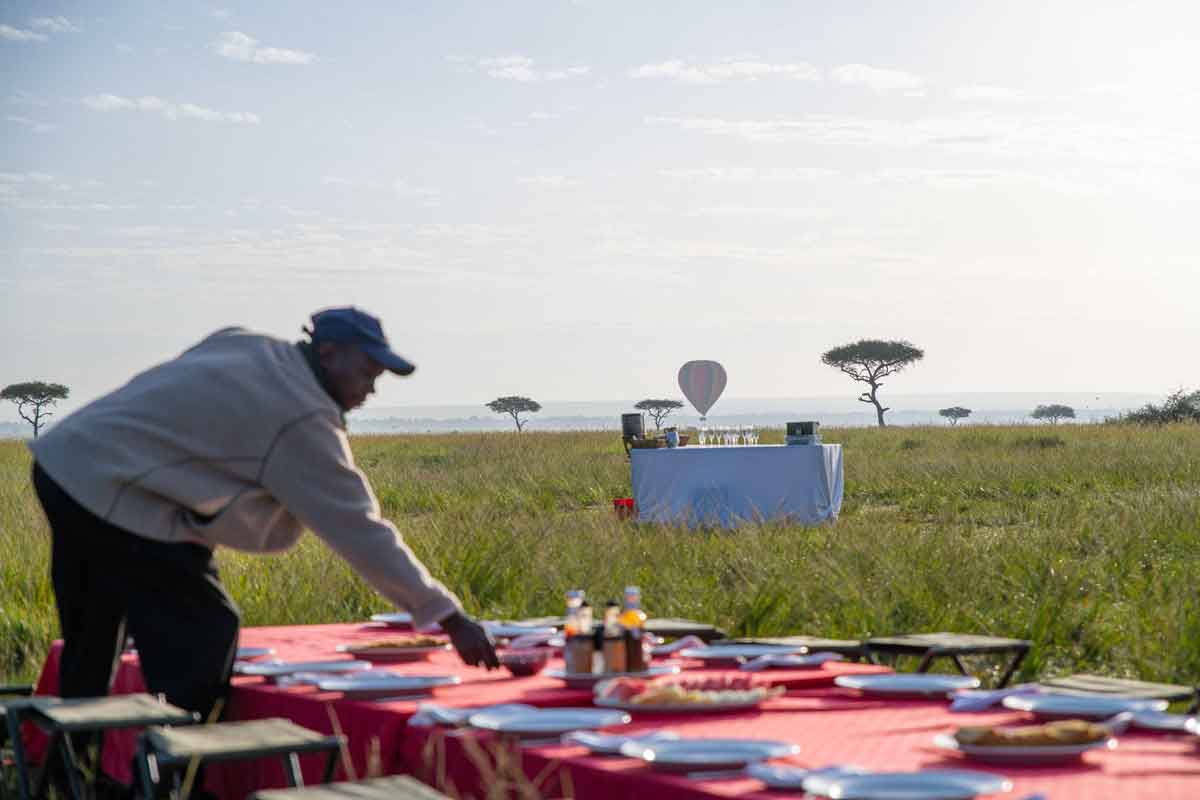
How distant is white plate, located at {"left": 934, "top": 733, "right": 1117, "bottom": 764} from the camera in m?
2.23

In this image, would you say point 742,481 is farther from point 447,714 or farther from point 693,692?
point 447,714

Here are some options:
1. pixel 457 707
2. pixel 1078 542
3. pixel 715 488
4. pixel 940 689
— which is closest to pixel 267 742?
pixel 457 707

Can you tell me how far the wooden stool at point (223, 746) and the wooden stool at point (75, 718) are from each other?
0.36 feet

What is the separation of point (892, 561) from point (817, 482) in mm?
4189

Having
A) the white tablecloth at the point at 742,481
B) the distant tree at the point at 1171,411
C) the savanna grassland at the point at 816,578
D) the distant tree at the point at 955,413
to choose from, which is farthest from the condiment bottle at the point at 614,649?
the distant tree at the point at 955,413

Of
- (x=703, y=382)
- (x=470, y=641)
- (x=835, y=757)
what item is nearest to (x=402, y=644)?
(x=470, y=641)

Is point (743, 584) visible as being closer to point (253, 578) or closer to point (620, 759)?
point (253, 578)

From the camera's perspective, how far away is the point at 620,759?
2.32m

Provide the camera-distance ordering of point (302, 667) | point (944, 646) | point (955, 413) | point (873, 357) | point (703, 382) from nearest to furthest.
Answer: point (302, 667), point (944, 646), point (703, 382), point (873, 357), point (955, 413)

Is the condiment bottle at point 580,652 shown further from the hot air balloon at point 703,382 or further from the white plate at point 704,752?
the hot air balloon at point 703,382

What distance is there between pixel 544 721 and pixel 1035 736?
74 centimetres

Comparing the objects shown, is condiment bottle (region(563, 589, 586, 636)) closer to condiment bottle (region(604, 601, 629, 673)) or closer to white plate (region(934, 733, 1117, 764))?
condiment bottle (region(604, 601, 629, 673))

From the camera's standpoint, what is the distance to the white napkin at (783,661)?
3.35m

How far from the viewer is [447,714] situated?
265cm
